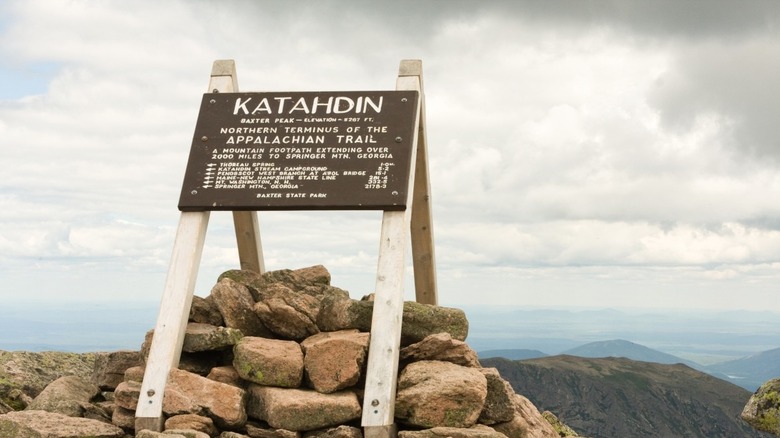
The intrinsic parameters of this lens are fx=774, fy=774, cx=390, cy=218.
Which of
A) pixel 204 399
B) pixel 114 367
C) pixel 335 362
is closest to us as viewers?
pixel 204 399

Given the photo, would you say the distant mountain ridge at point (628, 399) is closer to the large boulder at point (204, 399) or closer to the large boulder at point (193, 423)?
the large boulder at point (204, 399)

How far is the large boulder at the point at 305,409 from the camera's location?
37.0 ft

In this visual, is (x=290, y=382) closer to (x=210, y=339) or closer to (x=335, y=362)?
(x=335, y=362)

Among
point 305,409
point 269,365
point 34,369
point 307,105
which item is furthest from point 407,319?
point 34,369

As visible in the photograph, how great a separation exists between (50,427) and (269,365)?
10.7ft

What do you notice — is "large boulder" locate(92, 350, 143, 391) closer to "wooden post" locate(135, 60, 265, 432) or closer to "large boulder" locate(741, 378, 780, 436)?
"wooden post" locate(135, 60, 265, 432)

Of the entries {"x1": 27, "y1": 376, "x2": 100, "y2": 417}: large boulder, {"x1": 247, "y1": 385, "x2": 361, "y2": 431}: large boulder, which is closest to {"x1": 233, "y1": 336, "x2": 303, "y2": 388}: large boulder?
{"x1": 247, "y1": 385, "x2": 361, "y2": 431}: large boulder

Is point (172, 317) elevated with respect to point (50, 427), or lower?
elevated

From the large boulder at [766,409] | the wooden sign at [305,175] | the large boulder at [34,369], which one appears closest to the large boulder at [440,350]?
the wooden sign at [305,175]

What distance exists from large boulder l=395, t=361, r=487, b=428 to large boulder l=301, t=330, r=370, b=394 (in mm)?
795

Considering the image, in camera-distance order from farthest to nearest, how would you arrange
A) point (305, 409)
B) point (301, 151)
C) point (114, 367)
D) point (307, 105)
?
1. point (114, 367)
2. point (307, 105)
3. point (301, 151)
4. point (305, 409)

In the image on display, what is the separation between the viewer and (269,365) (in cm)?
1195

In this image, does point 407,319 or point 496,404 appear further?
point 407,319

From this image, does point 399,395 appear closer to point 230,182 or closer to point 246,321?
point 246,321
